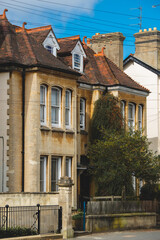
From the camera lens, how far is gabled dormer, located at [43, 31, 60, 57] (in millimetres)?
33250

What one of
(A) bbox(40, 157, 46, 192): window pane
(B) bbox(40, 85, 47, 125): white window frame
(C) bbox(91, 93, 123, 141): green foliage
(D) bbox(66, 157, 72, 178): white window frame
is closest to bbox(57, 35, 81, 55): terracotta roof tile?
(C) bbox(91, 93, 123, 141): green foliage

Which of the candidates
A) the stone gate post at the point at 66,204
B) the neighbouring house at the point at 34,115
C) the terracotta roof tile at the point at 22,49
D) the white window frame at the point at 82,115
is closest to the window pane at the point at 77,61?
the white window frame at the point at 82,115

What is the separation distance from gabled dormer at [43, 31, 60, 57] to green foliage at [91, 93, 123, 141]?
4.29 metres

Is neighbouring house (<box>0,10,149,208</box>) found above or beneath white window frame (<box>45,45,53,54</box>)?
beneath

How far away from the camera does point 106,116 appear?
114ft

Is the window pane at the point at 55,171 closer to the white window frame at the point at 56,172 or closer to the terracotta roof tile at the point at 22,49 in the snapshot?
the white window frame at the point at 56,172

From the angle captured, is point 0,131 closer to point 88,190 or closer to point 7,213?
point 7,213

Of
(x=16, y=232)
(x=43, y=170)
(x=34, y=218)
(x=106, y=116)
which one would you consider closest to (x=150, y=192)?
(x=106, y=116)

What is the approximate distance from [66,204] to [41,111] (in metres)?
6.91

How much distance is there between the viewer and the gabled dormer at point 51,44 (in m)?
33.2

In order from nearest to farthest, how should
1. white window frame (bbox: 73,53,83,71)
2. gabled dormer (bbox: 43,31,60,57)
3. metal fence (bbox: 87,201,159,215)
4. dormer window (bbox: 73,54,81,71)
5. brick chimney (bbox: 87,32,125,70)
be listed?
metal fence (bbox: 87,201,159,215), gabled dormer (bbox: 43,31,60,57), white window frame (bbox: 73,53,83,71), dormer window (bbox: 73,54,81,71), brick chimney (bbox: 87,32,125,70)

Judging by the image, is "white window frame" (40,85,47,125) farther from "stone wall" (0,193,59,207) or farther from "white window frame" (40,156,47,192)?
"stone wall" (0,193,59,207)

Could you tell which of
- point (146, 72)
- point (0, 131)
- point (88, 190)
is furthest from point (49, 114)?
point (146, 72)

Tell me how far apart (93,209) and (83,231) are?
131 cm
